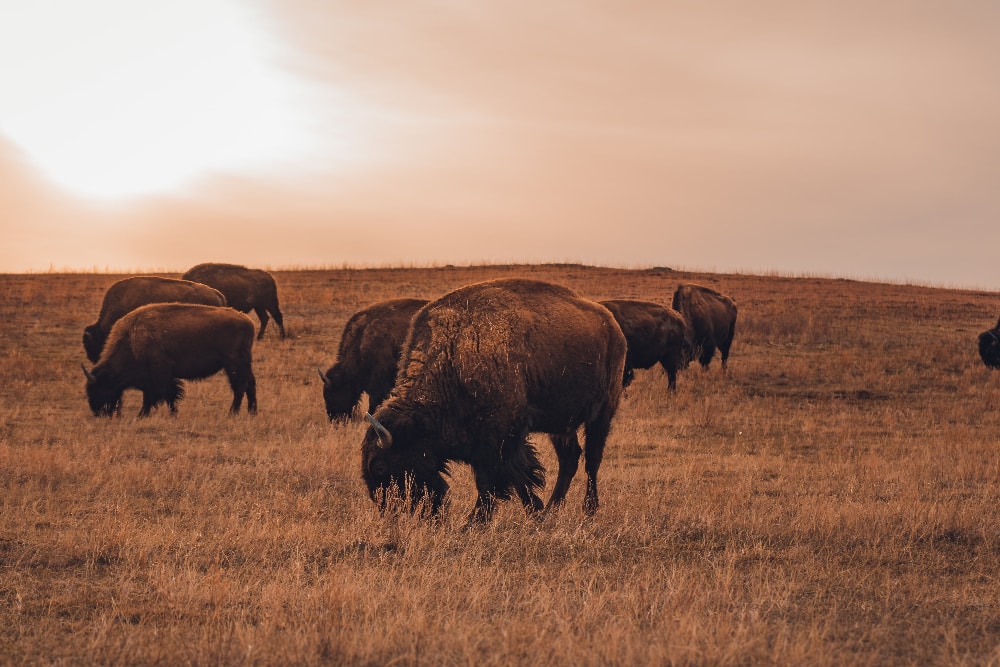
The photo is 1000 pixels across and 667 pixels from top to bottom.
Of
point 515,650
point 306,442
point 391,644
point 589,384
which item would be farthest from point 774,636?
point 306,442

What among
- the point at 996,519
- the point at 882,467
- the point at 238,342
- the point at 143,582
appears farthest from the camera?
the point at 238,342

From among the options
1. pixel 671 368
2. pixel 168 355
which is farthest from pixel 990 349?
pixel 168 355

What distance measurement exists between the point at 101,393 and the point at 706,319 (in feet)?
42.4

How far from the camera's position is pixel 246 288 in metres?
26.2

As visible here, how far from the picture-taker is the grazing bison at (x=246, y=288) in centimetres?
2602

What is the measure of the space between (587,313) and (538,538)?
7.23ft

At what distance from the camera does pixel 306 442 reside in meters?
11.9

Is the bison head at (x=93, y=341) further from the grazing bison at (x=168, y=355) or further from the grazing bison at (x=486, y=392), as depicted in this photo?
the grazing bison at (x=486, y=392)

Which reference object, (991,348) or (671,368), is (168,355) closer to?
(671,368)

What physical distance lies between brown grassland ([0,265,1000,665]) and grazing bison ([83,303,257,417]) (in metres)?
0.57

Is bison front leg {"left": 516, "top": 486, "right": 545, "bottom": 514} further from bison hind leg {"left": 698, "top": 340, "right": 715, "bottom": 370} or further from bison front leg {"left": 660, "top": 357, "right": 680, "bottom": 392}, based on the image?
bison hind leg {"left": 698, "top": 340, "right": 715, "bottom": 370}

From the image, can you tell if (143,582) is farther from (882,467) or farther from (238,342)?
(238,342)

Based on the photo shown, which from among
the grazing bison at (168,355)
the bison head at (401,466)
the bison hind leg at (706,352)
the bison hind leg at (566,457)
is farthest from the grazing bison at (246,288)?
the bison head at (401,466)

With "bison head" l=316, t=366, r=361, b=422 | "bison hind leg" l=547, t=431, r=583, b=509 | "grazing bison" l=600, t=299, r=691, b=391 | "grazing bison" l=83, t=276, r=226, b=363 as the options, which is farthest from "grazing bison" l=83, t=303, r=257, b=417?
"bison hind leg" l=547, t=431, r=583, b=509
